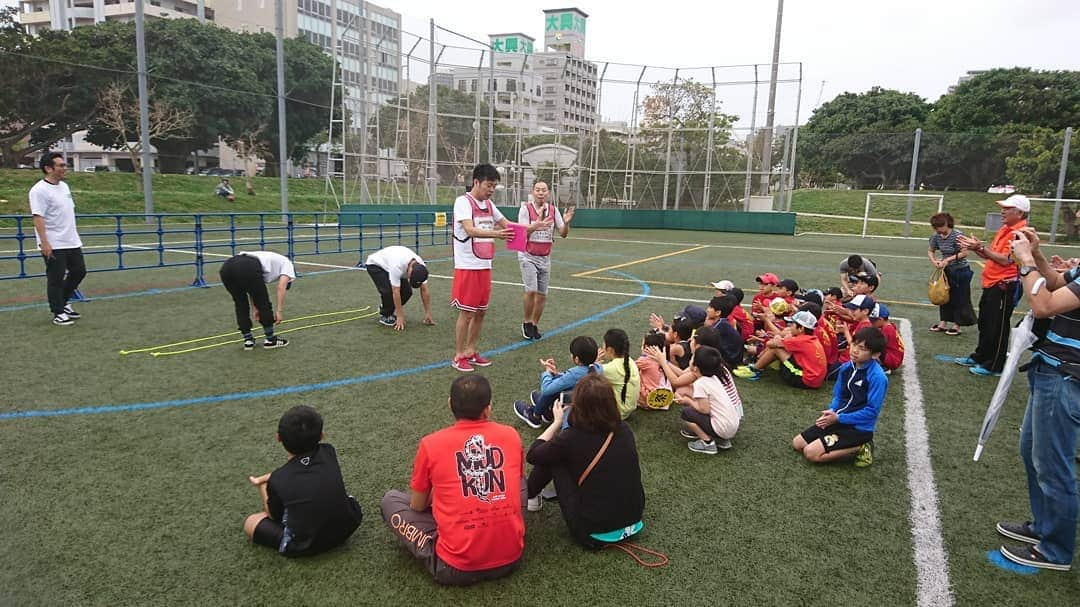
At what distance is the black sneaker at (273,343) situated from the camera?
22.2 ft

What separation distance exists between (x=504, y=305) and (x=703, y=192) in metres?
23.1

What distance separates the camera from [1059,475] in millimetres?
2975

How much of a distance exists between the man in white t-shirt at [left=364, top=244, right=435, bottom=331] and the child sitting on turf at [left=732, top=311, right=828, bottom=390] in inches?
159

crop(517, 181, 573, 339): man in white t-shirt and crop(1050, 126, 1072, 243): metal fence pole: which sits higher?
crop(1050, 126, 1072, 243): metal fence pole

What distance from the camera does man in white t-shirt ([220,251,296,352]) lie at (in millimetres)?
6195

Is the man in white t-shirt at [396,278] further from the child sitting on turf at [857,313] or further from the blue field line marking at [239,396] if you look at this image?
the child sitting on turf at [857,313]

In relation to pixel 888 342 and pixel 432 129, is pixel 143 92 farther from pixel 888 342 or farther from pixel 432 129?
pixel 888 342

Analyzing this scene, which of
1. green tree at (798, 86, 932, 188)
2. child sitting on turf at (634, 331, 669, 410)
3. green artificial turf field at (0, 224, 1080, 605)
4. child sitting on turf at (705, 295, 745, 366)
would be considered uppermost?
green tree at (798, 86, 932, 188)

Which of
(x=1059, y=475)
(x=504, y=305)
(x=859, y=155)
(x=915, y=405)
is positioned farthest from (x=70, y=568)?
(x=859, y=155)

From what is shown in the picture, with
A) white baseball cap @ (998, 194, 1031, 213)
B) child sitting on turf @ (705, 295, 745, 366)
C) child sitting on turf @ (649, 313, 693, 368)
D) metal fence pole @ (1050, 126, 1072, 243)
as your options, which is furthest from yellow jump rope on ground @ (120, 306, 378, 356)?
metal fence pole @ (1050, 126, 1072, 243)

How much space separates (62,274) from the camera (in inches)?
305

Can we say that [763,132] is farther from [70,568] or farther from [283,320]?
[70,568]

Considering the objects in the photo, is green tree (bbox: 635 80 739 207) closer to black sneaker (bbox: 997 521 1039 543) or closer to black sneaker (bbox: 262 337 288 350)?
black sneaker (bbox: 262 337 288 350)

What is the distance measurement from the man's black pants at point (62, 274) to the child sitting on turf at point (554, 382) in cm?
633
